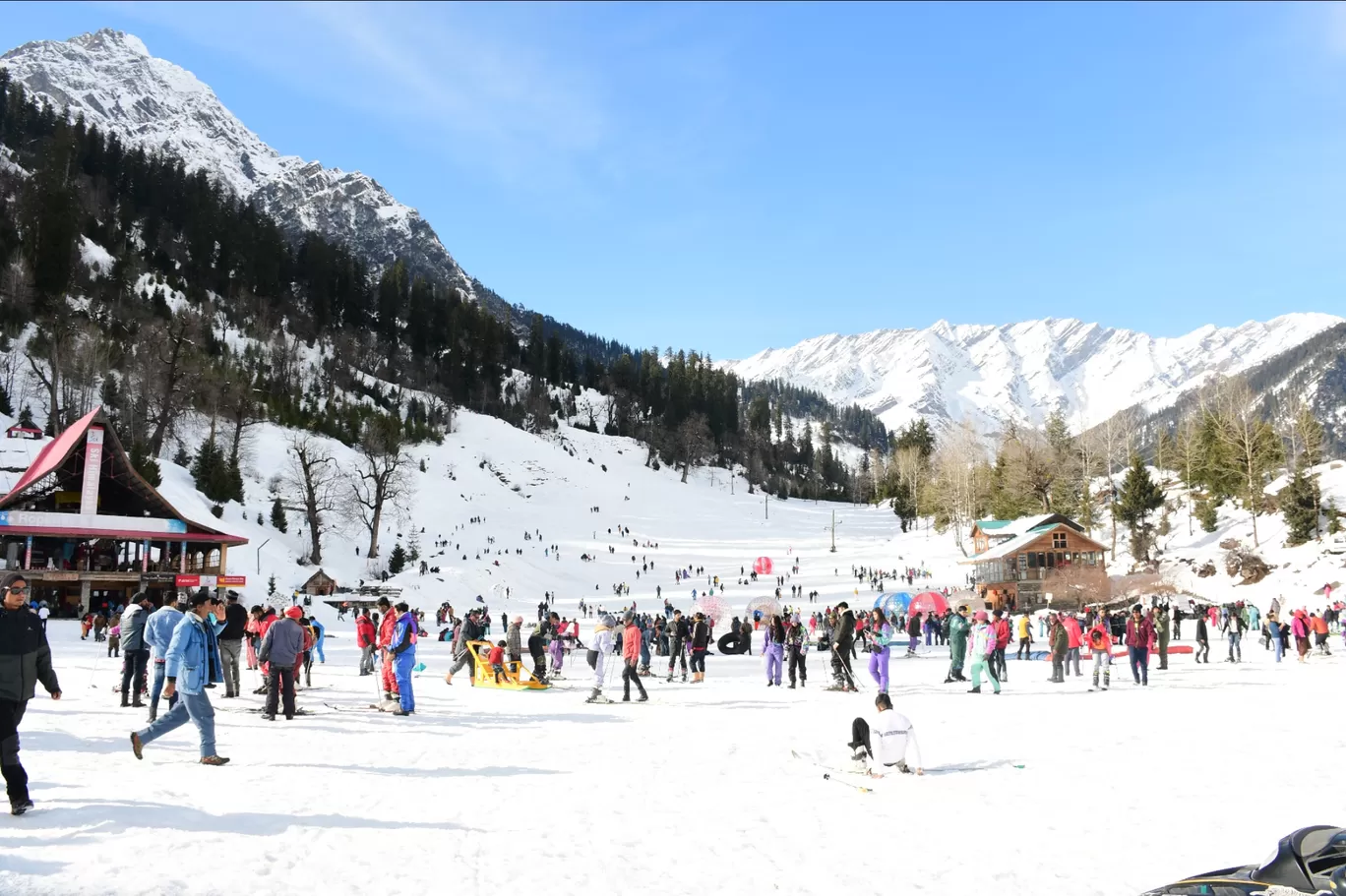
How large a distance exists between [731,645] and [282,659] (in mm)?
17403

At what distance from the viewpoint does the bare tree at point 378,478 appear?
48.1 meters

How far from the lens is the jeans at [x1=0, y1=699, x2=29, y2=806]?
592cm

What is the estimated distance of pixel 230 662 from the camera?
12.7 metres

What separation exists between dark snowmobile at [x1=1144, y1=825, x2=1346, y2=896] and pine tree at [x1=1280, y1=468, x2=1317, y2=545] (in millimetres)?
47297

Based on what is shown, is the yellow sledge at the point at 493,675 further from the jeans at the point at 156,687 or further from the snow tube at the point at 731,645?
the snow tube at the point at 731,645

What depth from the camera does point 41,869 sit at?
5059mm

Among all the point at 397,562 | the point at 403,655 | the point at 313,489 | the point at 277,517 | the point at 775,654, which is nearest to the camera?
the point at 403,655

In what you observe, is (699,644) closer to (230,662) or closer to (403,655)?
(403,655)

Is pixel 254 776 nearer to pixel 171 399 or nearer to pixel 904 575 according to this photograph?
pixel 171 399

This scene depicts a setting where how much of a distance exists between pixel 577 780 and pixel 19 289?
63.1 metres

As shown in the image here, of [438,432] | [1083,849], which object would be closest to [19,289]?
[438,432]

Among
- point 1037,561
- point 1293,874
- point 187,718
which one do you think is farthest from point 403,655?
point 1037,561

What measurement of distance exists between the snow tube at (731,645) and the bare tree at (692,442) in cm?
6787

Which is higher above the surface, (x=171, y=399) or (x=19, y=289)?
(x=19, y=289)
